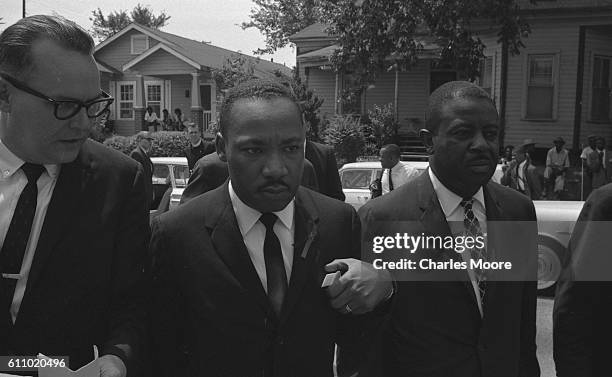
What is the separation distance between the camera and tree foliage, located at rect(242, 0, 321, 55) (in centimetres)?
4412

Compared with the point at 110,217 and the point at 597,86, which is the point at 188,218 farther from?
the point at 597,86

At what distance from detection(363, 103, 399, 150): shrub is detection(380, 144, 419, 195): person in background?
38.7 feet

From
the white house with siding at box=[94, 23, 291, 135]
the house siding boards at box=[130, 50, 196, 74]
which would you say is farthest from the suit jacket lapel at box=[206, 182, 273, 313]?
the house siding boards at box=[130, 50, 196, 74]

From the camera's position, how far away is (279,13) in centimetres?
Answer: 4509

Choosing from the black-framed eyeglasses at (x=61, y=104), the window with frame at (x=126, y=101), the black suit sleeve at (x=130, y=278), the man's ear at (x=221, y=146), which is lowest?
the black suit sleeve at (x=130, y=278)

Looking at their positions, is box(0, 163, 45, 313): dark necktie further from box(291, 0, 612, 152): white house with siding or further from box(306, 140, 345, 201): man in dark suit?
box(291, 0, 612, 152): white house with siding

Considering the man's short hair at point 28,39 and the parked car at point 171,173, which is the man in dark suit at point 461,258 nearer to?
the man's short hair at point 28,39

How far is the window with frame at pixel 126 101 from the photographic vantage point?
112 feet

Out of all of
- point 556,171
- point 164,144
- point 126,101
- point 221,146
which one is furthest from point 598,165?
point 126,101

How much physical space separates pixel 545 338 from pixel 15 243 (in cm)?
575

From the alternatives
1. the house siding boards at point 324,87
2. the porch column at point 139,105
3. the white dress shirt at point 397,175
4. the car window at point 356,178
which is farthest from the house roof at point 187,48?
the white dress shirt at point 397,175

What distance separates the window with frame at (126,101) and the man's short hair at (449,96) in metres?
32.7

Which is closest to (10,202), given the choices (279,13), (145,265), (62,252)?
(62,252)

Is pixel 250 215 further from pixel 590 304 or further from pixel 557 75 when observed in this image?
pixel 557 75
